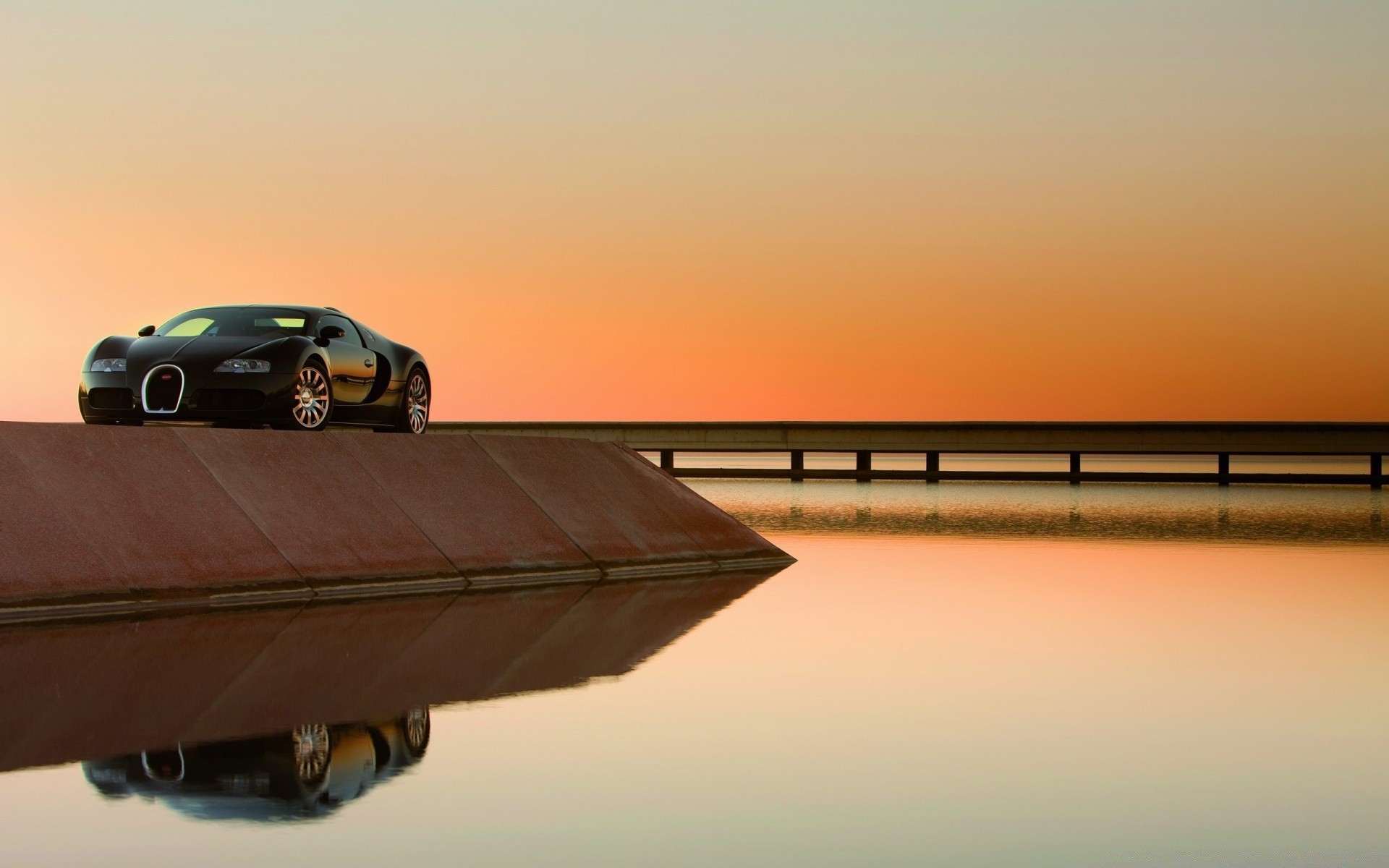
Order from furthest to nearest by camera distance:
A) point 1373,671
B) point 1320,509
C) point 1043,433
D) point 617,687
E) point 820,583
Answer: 1. point 1043,433
2. point 1320,509
3. point 820,583
4. point 1373,671
5. point 617,687

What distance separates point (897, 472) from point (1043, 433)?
4149 mm

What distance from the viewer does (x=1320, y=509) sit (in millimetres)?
26516

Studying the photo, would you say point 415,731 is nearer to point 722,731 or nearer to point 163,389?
point 722,731

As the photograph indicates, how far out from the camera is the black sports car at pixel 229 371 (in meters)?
13.8

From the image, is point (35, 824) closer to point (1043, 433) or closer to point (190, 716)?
point (190, 716)

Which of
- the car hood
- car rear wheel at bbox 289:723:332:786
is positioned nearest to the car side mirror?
the car hood

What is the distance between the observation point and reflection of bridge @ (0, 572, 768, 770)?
6.39m

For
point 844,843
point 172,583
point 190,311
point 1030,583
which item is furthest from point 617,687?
point 190,311

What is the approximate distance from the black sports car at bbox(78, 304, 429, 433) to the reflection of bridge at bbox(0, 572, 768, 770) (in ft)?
10.7

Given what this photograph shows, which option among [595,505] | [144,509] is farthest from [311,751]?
[595,505]

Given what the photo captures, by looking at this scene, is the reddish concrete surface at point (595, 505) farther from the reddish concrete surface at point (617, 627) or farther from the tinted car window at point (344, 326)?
the tinted car window at point (344, 326)

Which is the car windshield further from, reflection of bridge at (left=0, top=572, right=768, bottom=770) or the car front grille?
reflection of bridge at (left=0, top=572, right=768, bottom=770)

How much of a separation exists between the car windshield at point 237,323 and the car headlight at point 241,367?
0.65 m

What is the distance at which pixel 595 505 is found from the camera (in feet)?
49.9
